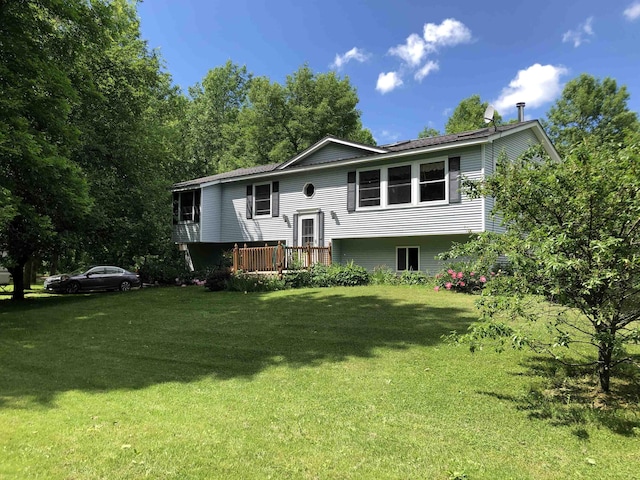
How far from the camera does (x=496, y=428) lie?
3.82 m

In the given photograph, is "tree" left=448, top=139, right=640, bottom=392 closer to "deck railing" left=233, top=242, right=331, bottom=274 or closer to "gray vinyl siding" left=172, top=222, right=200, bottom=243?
"deck railing" left=233, top=242, right=331, bottom=274

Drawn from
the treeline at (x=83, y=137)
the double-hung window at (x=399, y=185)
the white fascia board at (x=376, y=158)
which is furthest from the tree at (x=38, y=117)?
the double-hung window at (x=399, y=185)

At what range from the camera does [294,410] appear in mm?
4289

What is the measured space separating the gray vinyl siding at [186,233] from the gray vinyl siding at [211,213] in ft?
1.45

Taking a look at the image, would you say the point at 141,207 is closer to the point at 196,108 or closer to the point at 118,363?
the point at 118,363

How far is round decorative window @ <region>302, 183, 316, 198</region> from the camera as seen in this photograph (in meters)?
18.1

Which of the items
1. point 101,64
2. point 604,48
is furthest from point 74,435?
point 604,48

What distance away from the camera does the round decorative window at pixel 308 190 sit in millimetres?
18094

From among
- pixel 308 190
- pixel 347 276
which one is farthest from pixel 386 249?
pixel 308 190

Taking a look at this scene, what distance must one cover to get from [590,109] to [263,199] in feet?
90.9

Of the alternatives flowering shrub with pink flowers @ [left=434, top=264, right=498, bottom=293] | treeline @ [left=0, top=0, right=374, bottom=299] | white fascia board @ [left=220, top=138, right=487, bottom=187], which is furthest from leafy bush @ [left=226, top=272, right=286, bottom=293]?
white fascia board @ [left=220, top=138, right=487, bottom=187]

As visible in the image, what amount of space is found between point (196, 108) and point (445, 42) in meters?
24.2

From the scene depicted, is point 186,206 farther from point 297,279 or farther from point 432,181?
point 432,181

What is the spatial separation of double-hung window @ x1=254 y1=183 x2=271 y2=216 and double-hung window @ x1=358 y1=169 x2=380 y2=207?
5068 mm
